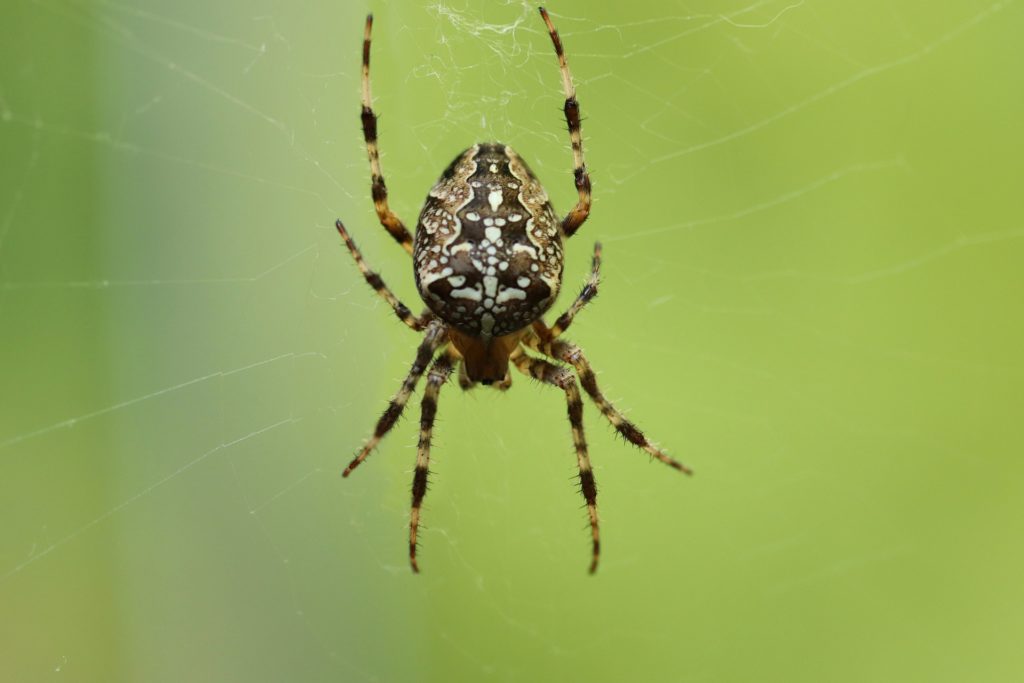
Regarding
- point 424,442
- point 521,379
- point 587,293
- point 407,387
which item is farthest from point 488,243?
point 521,379

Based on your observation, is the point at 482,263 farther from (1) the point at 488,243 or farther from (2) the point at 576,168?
(2) the point at 576,168

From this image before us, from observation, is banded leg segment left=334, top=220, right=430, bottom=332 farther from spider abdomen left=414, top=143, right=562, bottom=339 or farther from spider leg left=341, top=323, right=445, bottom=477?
spider abdomen left=414, top=143, right=562, bottom=339

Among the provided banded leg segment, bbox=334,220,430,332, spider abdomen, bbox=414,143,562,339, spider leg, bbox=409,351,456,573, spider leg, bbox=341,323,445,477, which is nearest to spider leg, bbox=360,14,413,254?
banded leg segment, bbox=334,220,430,332

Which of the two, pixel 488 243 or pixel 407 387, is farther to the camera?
pixel 407 387

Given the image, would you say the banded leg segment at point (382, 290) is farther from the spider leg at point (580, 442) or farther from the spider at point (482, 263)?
the spider leg at point (580, 442)

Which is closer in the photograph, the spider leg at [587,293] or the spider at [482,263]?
the spider at [482,263]

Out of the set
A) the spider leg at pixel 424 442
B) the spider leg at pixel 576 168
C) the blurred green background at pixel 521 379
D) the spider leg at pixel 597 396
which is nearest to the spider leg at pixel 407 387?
the spider leg at pixel 424 442

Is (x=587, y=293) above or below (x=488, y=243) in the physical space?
below

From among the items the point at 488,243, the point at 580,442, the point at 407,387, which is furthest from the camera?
the point at 580,442
